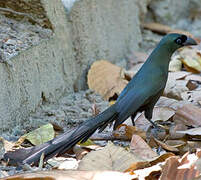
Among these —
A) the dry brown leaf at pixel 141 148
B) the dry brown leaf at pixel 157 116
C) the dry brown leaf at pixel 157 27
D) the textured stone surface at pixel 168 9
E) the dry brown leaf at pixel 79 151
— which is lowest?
the dry brown leaf at pixel 157 116

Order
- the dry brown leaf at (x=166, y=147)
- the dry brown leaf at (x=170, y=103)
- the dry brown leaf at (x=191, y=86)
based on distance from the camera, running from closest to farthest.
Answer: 1. the dry brown leaf at (x=166, y=147)
2. the dry brown leaf at (x=170, y=103)
3. the dry brown leaf at (x=191, y=86)

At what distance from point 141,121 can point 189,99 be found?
18.7 inches

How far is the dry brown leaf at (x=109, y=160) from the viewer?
8.23 ft

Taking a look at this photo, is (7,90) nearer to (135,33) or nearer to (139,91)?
(139,91)

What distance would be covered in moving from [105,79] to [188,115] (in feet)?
3.07

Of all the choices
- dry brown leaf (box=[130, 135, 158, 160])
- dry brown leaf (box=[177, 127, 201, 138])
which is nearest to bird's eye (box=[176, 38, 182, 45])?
dry brown leaf (box=[177, 127, 201, 138])

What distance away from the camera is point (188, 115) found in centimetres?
342

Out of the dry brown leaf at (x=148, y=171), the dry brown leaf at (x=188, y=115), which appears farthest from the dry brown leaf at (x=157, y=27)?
the dry brown leaf at (x=148, y=171)

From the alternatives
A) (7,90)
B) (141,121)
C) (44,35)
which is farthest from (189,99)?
(7,90)

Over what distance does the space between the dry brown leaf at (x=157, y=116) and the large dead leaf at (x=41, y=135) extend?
707 millimetres

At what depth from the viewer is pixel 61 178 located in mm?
2199

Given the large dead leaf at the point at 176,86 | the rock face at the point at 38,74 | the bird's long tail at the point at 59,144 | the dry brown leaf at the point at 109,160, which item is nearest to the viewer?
the dry brown leaf at the point at 109,160

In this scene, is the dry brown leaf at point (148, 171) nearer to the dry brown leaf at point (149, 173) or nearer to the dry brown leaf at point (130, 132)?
the dry brown leaf at point (149, 173)

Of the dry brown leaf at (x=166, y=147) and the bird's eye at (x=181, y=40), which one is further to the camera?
the bird's eye at (x=181, y=40)
